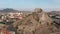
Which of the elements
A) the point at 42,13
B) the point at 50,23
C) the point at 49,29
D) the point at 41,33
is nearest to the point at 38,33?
the point at 41,33

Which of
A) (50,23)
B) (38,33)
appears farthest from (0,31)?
(50,23)

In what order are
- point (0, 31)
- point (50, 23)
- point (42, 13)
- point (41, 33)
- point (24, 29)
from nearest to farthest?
point (0, 31) → point (41, 33) → point (24, 29) → point (50, 23) → point (42, 13)

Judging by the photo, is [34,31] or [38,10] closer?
[34,31]

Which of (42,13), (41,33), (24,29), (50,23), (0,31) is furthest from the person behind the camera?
(42,13)

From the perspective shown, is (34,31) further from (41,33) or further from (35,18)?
(35,18)

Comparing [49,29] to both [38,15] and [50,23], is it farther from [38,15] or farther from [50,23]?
[38,15]

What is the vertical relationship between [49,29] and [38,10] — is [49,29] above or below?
below
